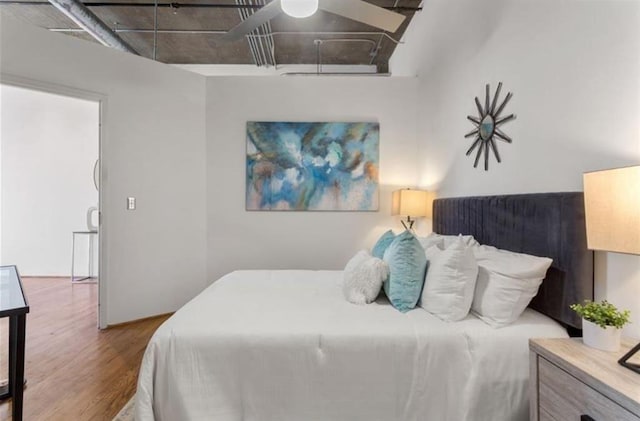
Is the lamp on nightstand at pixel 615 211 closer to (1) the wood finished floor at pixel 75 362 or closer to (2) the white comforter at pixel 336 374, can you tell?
(2) the white comforter at pixel 336 374

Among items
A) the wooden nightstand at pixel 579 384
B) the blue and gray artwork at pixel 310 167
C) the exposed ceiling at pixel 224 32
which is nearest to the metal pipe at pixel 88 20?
the exposed ceiling at pixel 224 32

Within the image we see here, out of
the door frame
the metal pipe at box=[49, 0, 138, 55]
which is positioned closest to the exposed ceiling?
the metal pipe at box=[49, 0, 138, 55]

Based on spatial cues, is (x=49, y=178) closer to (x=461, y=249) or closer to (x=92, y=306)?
(x=92, y=306)

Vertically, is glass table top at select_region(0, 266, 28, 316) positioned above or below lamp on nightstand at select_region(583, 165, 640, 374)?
below

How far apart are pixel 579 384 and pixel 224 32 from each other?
491cm

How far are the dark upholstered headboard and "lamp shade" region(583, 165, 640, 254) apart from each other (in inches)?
12.6

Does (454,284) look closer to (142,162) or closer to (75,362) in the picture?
(75,362)

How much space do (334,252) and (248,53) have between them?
11.0 feet

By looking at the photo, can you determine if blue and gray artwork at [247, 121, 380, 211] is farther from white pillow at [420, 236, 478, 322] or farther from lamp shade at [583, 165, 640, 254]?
lamp shade at [583, 165, 640, 254]

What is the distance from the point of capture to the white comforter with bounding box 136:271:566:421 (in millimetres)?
1380

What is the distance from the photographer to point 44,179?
15.3ft

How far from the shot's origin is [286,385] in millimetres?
→ 1410

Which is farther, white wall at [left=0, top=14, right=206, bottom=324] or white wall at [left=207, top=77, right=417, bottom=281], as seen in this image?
white wall at [left=207, top=77, right=417, bottom=281]

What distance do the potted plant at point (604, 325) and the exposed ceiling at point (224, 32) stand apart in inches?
131
